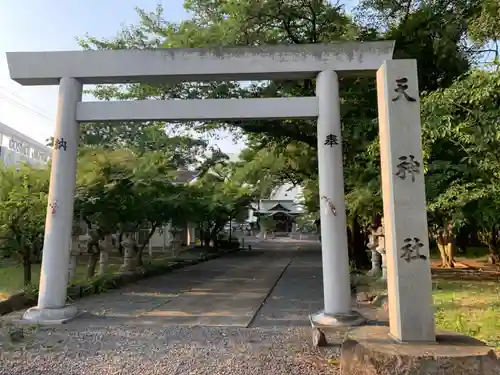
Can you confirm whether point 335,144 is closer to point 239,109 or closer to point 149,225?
point 239,109

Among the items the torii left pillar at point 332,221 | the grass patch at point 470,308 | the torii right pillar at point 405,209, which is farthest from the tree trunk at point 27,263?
the grass patch at point 470,308

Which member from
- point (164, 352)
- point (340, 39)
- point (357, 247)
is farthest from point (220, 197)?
point (164, 352)

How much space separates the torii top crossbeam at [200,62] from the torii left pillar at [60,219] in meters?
0.41

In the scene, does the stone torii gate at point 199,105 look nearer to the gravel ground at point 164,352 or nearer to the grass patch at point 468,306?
the gravel ground at point 164,352

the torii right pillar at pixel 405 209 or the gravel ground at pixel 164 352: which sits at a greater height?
the torii right pillar at pixel 405 209

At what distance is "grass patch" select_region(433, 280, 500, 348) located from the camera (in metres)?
5.75

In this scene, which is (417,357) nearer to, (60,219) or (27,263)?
(60,219)

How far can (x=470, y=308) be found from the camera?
7230mm

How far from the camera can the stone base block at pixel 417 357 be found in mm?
3787

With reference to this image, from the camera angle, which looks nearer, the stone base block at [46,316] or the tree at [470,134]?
the tree at [470,134]

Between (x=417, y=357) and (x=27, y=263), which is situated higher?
(x=27, y=263)

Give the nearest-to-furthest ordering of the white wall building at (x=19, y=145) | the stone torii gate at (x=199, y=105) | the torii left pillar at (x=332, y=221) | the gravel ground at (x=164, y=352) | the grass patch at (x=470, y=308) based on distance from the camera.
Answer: the gravel ground at (x=164, y=352) < the grass patch at (x=470, y=308) < the torii left pillar at (x=332, y=221) < the stone torii gate at (x=199, y=105) < the white wall building at (x=19, y=145)

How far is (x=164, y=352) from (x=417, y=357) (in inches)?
121

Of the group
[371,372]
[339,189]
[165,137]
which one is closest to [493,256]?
[339,189]
